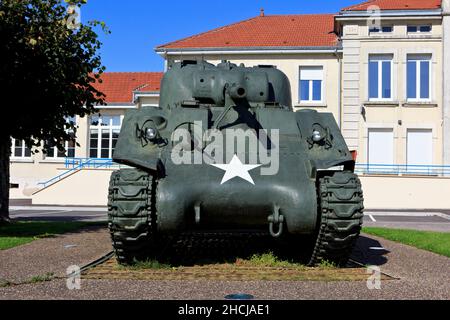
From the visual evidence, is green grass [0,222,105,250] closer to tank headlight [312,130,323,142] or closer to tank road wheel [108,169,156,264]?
tank road wheel [108,169,156,264]

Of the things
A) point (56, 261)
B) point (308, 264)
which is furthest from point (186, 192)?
point (56, 261)

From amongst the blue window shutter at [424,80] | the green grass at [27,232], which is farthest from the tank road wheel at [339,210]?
the blue window shutter at [424,80]

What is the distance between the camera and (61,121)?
13109 millimetres

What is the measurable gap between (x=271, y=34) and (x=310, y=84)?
338 centimetres

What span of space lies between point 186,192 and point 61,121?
730 cm

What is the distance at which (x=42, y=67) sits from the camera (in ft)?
39.3

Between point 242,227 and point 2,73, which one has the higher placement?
point 2,73

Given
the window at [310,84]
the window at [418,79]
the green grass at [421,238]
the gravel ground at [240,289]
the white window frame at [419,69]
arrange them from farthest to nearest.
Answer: the window at [310,84], the window at [418,79], the white window frame at [419,69], the green grass at [421,238], the gravel ground at [240,289]

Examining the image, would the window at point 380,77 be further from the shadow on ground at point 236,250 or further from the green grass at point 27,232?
the shadow on ground at point 236,250

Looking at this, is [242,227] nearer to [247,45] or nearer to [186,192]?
[186,192]

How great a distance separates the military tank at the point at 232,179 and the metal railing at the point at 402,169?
58.5 feet

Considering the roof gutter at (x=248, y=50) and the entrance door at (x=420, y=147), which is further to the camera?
the roof gutter at (x=248, y=50)

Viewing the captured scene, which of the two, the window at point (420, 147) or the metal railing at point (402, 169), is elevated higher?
the window at point (420, 147)

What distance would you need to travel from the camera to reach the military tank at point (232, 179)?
6.57 metres
